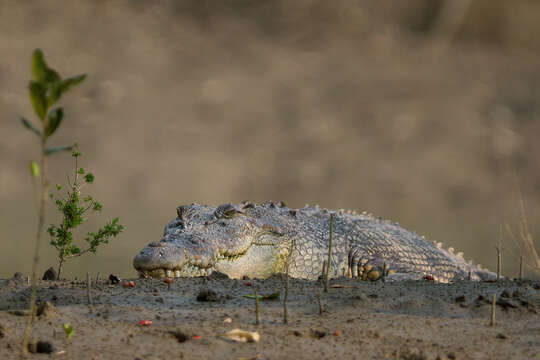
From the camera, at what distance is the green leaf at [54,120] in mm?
3820

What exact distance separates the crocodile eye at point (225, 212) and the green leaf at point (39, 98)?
6730 mm

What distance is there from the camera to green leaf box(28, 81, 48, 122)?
3.74 m

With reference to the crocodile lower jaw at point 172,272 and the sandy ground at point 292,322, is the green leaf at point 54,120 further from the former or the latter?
the crocodile lower jaw at point 172,272

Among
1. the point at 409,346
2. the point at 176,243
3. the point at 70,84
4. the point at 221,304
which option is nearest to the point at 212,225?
the point at 176,243

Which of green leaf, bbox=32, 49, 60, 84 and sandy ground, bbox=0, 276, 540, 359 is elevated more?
green leaf, bbox=32, 49, 60, 84

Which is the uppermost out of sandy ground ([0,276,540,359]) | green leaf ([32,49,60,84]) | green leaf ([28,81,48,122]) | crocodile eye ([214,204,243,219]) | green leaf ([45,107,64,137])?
green leaf ([32,49,60,84])

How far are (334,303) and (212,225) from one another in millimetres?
4216

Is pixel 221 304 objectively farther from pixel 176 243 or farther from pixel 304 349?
pixel 176 243

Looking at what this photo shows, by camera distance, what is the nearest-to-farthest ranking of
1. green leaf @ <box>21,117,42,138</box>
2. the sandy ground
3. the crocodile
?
green leaf @ <box>21,117,42,138</box> < the sandy ground < the crocodile

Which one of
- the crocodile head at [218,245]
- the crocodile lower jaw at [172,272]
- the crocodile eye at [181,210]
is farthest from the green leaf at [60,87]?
the crocodile eye at [181,210]

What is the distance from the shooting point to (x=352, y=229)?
1273 centimetres

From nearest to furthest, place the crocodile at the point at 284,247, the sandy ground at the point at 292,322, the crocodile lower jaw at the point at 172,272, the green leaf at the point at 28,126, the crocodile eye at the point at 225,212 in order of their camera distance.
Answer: the green leaf at the point at 28,126, the sandy ground at the point at 292,322, the crocodile lower jaw at the point at 172,272, the crocodile at the point at 284,247, the crocodile eye at the point at 225,212

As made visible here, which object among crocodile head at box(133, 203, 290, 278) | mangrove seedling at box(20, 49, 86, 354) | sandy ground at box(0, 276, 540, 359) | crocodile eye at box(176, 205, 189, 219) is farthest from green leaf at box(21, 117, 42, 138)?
crocodile eye at box(176, 205, 189, 219)

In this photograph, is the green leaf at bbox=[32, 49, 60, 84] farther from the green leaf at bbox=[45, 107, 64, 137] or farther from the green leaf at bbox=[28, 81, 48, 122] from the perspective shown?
the green leaf at bbox=[45, 107, 64, 137]
